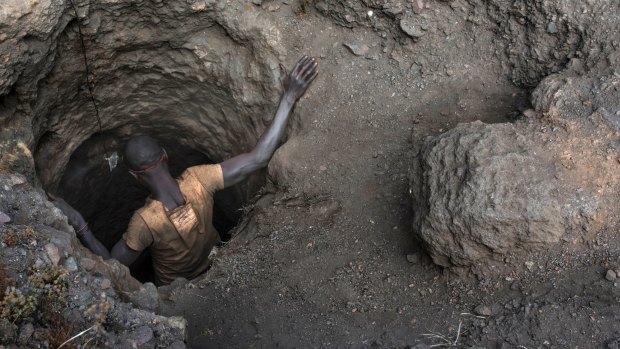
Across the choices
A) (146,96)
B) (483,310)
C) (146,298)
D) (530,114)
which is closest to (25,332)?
(146,298)

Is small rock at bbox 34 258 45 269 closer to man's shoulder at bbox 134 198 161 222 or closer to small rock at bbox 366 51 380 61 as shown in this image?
man's shoulder at bbox 134 198 161 222

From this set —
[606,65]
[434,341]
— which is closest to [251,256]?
[434,341]

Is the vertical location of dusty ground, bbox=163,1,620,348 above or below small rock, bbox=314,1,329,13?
below

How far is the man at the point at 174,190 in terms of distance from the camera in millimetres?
4121

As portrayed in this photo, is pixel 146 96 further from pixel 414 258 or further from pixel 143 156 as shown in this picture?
pixel 414 258

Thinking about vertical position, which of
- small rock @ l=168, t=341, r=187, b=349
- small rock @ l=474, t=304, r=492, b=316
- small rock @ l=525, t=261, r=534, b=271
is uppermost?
small rock @ l=525, t=261, r=534, b=271

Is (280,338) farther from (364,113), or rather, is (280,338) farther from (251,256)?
(364,113)

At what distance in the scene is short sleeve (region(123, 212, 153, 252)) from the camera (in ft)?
13.9

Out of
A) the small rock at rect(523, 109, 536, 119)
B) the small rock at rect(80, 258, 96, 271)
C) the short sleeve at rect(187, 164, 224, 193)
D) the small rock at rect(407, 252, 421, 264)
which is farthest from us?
the short sleeve at rect(187, 164, 224, 193)

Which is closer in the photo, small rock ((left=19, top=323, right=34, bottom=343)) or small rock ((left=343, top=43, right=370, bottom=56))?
small rock ((left=19, top=323, right=34, bottom=343))

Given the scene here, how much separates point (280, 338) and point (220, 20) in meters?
2.51

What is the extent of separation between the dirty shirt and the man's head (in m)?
0.28

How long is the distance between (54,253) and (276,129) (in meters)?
1.98

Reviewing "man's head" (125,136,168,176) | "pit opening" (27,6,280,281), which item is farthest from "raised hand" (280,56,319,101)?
"man's head" (125,136,168,176)
